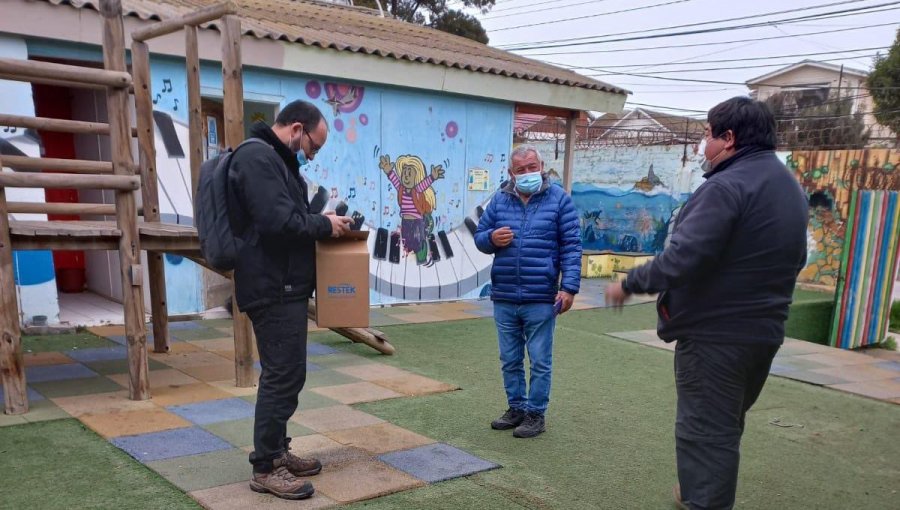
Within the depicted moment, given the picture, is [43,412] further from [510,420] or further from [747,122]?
[747,122]

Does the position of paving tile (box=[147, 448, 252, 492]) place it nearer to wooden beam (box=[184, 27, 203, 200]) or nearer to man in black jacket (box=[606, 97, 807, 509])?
wooden beam (box=[184, 27, 203, 200])

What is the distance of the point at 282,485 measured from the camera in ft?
11.0

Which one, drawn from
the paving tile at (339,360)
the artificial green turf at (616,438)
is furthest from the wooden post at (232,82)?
the artificial green turf at (616,438)

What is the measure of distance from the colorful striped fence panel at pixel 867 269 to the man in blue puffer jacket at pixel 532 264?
5653mm

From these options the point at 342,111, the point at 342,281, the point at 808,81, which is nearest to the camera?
the point at 342,281

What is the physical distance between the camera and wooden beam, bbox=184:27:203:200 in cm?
518

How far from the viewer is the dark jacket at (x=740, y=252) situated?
276 cm

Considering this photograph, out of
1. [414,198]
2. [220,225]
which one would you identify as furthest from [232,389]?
[414,198]

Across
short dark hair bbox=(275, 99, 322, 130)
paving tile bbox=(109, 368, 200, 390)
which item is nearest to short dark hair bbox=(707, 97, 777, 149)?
short dark hair bbox=(275, 99, 322, 130)

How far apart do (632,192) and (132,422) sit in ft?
44.7

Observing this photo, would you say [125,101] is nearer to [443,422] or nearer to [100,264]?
[443,422]

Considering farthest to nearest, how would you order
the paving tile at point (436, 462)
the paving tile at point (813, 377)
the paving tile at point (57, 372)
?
the paving tile at point (813, 377)
the paving tile at point (57, 372)
the paving tile at point (436, 462)

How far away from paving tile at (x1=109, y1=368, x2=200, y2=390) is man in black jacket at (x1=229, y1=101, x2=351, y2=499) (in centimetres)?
218

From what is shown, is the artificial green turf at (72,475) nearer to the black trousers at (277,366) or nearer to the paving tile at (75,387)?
the black trousers at (277,366)
